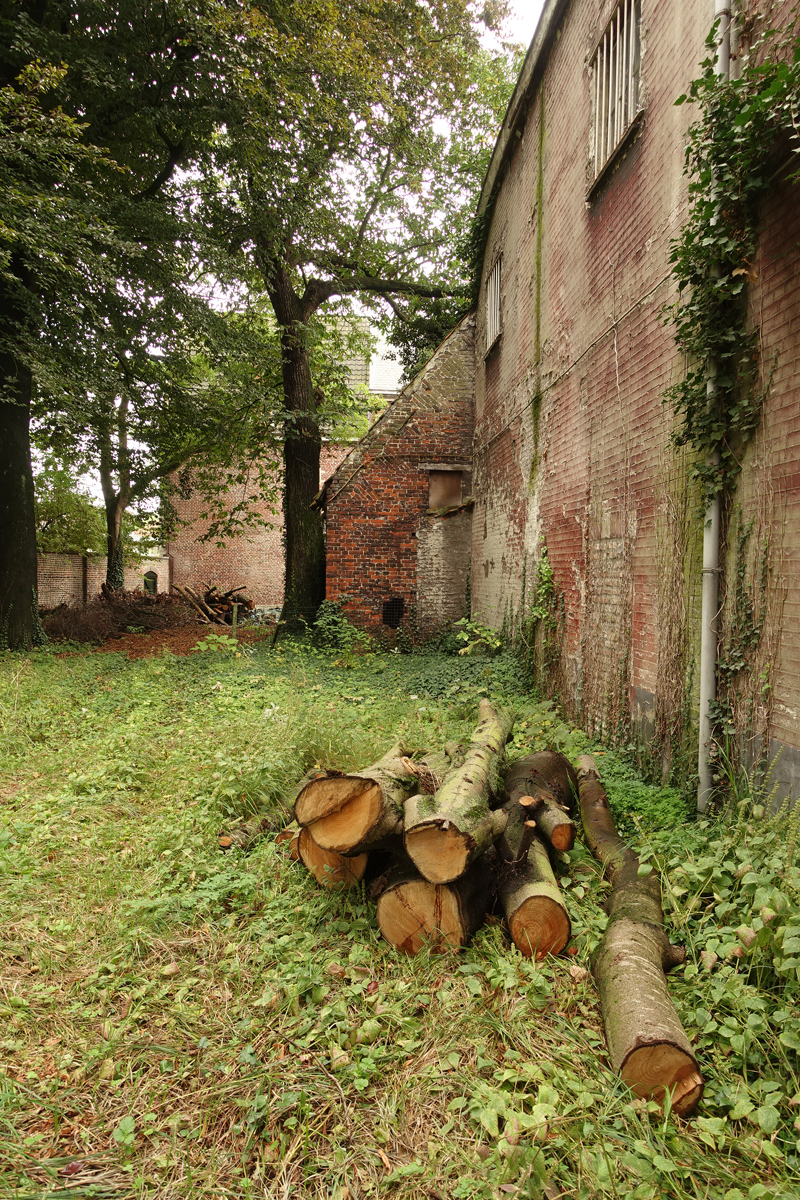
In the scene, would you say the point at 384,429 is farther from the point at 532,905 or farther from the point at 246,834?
the point at 532,905

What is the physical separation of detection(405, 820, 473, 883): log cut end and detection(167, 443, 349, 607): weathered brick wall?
1978 cm

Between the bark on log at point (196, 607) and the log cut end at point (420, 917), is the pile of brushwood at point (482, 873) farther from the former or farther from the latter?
the bark on log at point (196, 607)

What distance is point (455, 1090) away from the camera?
6.62ft

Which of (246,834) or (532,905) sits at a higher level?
(532,905)

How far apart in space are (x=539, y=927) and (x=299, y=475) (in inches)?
388

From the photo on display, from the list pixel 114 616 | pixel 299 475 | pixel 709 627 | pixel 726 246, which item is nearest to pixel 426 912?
pixel 709 627

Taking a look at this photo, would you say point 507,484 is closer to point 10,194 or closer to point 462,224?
point 10,194

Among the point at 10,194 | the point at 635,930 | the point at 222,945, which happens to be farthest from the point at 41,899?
the point at 10,194

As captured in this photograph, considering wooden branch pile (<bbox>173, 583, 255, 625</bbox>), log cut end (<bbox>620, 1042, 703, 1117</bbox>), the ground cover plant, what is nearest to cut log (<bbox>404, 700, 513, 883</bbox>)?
the ground cover plant

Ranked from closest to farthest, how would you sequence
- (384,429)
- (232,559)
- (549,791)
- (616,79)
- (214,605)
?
(549,791)
(616,79)
(384,429)
(214,605)
(232,559)

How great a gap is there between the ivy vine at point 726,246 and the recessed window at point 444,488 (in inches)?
296

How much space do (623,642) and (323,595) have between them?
7556 millimetres

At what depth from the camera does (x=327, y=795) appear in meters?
2.77

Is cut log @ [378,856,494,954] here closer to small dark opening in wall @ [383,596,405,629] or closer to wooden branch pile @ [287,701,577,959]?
wooden branch pile @ [287,701,577,959]
